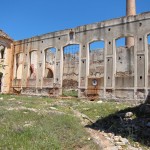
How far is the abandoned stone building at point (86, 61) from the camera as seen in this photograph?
16.9 meters

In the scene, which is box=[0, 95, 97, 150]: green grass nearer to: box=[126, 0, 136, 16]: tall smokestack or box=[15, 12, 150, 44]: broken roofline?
box=[15, 12, 150, 44]: broken roofline

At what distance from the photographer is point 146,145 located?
7152 mm

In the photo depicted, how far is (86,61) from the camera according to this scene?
765 inches

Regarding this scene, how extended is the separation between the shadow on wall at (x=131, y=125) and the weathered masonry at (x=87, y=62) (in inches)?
257

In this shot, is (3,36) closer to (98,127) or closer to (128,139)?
(98,127)

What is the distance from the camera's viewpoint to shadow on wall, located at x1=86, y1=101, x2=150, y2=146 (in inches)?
309

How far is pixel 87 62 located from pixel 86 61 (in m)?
0.14

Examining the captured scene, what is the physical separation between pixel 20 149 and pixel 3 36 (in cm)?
2036

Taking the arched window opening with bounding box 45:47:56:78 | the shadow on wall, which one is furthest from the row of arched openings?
the shadow on wall

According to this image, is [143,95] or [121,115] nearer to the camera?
[121,115]

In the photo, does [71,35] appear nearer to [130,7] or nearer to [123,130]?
[130,7]

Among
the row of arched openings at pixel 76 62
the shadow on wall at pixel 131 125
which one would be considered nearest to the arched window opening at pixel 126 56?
the row of arched openings at pixel 76 62

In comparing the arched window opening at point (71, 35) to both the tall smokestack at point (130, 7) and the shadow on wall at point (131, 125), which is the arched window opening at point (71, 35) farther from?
the shadow on wall at point (131, 125)

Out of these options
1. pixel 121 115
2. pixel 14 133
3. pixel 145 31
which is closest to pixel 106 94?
pixel 145 31
